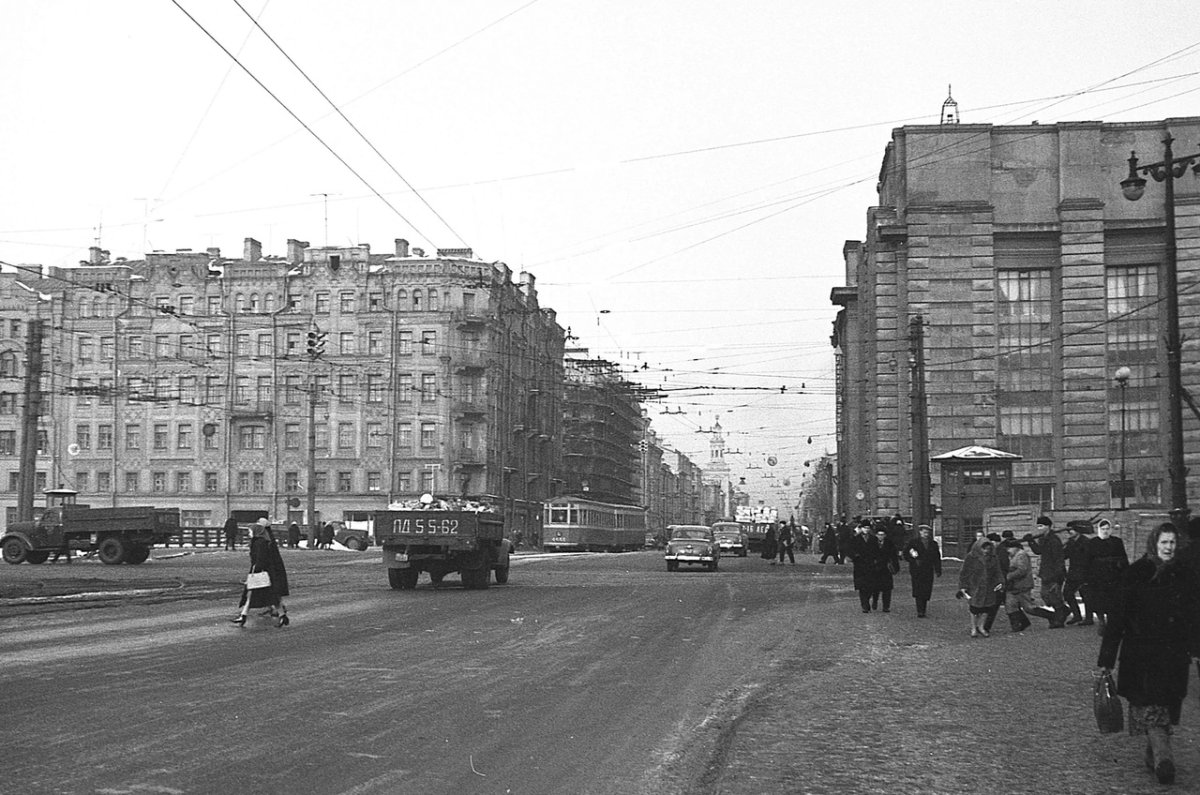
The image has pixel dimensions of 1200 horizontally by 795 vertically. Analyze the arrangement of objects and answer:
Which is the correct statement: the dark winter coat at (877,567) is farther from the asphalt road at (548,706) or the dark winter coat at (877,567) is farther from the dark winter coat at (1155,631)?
the dark winter coat at (1155,631)

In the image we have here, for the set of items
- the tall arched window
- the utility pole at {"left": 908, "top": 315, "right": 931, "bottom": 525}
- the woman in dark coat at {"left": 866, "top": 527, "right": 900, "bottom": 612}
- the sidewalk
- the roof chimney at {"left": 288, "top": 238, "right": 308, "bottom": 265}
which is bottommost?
the sidewalk

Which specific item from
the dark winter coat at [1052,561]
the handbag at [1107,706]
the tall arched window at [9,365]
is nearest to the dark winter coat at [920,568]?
the dark winter coat at [1052,561]

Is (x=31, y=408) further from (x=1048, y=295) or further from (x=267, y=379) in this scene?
(x=267, y=379)

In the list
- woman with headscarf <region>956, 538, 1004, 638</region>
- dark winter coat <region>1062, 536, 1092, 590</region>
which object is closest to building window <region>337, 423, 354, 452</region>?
woman with headscarf <region>956, 538, 1004, 638</region>

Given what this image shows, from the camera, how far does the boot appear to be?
8.55 metres

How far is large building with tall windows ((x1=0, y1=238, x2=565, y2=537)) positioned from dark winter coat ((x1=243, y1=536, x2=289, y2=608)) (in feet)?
214

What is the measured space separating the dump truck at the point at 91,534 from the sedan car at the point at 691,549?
17822 millimetres

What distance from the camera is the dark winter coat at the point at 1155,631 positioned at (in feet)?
28.2

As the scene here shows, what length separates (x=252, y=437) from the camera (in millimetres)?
88438

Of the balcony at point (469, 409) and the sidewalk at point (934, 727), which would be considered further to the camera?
the balcony at point (469, 409)

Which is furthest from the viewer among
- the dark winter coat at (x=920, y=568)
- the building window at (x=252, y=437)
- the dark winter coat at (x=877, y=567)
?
the building window at (x=252, y=437)

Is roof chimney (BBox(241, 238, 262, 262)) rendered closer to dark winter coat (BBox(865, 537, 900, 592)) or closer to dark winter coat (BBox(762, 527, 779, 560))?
dark winter coat (BBox(762, 527, 779, 560))

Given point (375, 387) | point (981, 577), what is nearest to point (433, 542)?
point (981, 577)

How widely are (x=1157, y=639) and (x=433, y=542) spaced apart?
22558 millimetres
